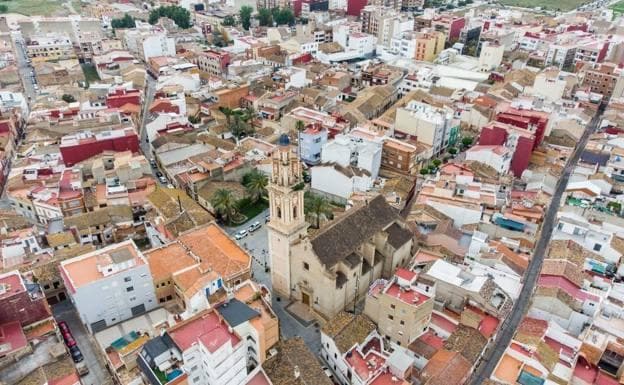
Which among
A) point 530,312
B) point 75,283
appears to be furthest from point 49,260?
point 530,312

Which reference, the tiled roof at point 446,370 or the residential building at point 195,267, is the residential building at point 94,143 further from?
the tiled roof at point 446,370

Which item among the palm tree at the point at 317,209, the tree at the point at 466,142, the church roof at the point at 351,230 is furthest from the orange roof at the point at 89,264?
the tree at the point at 466,142

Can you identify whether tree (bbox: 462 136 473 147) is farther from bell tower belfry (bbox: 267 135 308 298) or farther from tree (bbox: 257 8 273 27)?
tree (bbox: 257 8 273 27)

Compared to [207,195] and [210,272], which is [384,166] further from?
[210,272]

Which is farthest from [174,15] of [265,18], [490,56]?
[490,56]

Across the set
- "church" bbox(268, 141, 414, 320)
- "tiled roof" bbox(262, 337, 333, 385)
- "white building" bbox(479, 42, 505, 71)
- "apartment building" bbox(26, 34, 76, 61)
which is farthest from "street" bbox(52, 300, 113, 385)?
"white building" bbox(479, 42, 505, 71)

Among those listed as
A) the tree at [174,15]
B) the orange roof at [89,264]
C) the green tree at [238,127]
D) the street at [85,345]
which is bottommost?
the street at [85,345]

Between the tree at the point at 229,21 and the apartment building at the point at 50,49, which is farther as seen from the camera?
the tree at the point at 229,21

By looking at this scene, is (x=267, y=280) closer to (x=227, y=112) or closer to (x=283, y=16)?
(x=227, y=112)

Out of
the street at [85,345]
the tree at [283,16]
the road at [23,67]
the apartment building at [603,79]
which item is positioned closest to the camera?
the street at [85,345]
